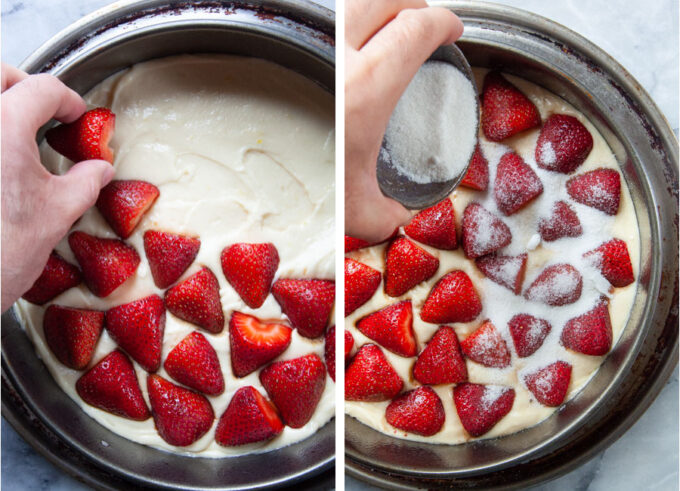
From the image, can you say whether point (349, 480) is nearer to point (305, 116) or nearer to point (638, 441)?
point (638, 441)

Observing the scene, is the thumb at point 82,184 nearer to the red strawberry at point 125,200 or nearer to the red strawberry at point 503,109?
the red strawberry at point 125,200

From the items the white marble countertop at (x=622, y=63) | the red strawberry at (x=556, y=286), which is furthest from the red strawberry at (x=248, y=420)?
the red strawberry at (x=556, y=286)

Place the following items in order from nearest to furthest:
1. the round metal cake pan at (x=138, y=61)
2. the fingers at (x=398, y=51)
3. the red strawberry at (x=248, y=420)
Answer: the fingers at (x=398, y=51), the round metal cake pan at (x=138, y=61), the red strawberry at (x=248, y=420)

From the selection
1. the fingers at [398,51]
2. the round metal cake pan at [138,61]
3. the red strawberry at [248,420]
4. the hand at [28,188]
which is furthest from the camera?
the red strawberry at [248,420]

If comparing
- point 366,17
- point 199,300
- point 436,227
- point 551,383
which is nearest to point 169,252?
point 199,300

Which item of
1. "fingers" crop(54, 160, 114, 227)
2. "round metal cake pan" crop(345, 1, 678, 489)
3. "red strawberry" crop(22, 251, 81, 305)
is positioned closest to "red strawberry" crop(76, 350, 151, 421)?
"red strawberry" crop(22, 251, 81, 305)

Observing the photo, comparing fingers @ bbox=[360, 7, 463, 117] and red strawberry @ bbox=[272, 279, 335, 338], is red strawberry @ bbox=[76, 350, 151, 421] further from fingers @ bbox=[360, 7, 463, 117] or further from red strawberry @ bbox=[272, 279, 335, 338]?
fingers @ bbox=[360, 7, 463, 117]
